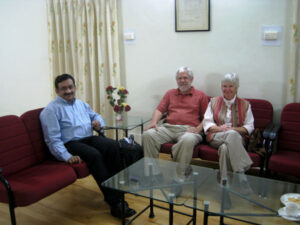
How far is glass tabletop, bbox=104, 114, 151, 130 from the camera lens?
345cm

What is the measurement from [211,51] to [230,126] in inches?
A: 38.5

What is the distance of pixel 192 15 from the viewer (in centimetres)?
352

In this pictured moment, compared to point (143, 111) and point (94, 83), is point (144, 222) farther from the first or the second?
point (94, 83)

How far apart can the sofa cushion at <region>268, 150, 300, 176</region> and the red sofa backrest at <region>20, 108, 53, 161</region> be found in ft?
6.49

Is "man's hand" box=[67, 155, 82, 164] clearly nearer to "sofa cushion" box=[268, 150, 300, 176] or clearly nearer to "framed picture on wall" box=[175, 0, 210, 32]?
"sofa cushion" box=[268, 150, 300, 176]

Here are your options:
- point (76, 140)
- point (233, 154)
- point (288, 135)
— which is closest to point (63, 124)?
point (76, 140)

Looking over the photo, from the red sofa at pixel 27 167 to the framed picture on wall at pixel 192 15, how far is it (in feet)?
6.33

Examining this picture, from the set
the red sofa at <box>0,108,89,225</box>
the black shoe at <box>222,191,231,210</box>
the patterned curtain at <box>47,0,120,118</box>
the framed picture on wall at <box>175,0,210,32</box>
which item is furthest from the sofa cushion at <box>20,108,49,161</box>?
the framed picture on wall at <box>175,0,210,32</box>

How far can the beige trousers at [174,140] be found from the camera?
9.55 feet

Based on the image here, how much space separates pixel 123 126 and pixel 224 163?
48.4 inches

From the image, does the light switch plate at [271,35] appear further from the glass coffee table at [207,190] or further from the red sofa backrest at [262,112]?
the glass coffee table at [207,190]

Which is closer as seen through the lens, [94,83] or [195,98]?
[195,98]

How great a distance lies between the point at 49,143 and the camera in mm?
2654

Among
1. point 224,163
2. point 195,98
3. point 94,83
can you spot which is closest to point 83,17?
point 94,83
